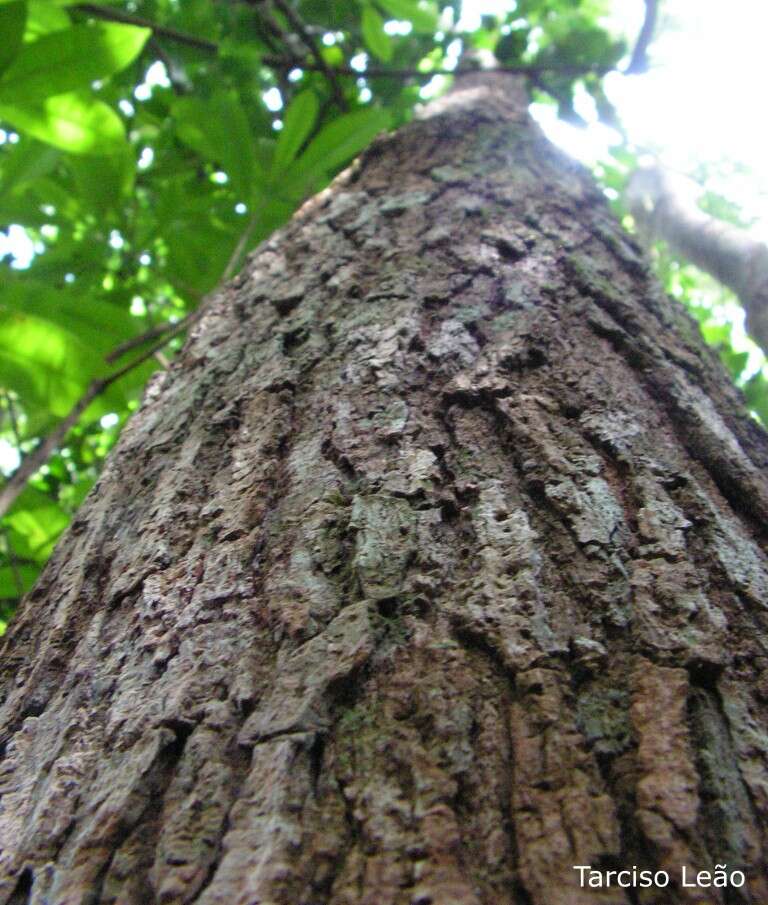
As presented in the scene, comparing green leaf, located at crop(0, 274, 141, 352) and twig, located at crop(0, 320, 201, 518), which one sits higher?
green leaf, located at crop(0, 274, 141, 352)

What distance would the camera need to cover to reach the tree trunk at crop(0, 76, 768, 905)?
62cm

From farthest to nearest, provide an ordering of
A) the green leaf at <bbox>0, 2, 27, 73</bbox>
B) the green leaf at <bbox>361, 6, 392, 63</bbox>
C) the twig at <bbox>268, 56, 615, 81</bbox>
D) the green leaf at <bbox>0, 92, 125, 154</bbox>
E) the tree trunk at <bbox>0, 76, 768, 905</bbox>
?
the twig at <bbox>268, 56, 615, 81</bbox> → the green leaf at <bbox>361, 6, 392, 63</bbox> → the green leaf at <bbox>0, 92, 125, 154</bbox> → the green leaf at <bbox>0, 2, 27, 73</bbox> → the tree trunk at <bbox>0, 76, 768, 905</bbox>

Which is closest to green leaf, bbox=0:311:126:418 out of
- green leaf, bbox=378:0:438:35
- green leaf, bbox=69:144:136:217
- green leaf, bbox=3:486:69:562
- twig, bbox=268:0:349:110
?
green leaf, bbox=3:486:69:562

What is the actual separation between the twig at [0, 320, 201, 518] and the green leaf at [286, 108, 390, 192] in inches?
28.0

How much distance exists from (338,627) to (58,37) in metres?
1.75

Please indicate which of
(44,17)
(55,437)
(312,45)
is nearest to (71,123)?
(44,17)

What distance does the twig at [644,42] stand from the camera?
313 cm

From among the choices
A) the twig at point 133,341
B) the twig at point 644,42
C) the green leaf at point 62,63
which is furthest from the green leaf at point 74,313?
the twig at point 644,42

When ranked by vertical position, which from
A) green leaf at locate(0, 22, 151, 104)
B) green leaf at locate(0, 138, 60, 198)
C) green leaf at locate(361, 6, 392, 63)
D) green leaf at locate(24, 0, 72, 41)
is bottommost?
green leaf at locate(0, 22, 151, 104)

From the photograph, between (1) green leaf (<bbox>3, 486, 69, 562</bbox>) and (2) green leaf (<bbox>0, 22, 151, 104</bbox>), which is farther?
(1) green leaf (<bbox>3, 486, 69, 562</bbox>)

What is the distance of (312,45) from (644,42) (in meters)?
1.50

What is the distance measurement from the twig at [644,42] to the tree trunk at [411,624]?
2.35m

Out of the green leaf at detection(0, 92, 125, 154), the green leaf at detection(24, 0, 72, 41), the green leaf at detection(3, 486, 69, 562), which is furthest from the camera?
the green leaf at detection(3, 486, 69, 562)

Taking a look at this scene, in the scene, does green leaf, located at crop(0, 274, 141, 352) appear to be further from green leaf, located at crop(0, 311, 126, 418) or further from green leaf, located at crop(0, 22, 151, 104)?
green leaf, located at crop(0, 22, 151, 104)
